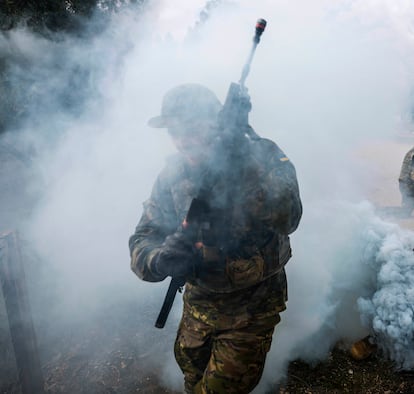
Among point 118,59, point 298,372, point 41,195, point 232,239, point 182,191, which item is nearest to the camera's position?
point 232,239

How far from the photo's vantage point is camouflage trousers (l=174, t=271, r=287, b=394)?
2.32m

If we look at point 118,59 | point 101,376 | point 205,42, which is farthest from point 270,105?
point 101,376

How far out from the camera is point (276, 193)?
6.88 ft

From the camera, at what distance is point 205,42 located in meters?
5.00

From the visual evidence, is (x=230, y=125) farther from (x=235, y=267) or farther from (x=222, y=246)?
(x=235, y=267)

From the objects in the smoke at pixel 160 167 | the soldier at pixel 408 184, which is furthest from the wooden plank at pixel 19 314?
the soldier at pixel 408 184

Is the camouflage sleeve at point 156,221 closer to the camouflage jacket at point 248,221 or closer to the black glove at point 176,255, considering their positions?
the camouflage jacket at point 248,221

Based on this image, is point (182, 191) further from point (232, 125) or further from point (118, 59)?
point (118, 59)

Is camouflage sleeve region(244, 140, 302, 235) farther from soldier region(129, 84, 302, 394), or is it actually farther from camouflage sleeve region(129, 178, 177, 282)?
camouflage sleeve region(129, 178, 177, 282)

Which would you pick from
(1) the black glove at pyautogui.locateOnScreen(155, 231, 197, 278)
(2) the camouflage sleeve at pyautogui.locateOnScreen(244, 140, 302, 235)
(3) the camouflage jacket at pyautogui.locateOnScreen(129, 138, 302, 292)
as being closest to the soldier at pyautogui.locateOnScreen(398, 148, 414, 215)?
(3) the camouflage jacket at pyautogui.locateOnScreen(129, 138, 302, 292)

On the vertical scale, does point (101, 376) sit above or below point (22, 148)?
below

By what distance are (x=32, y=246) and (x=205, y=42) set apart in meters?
3.42

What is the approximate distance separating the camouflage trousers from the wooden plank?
138 centimetres

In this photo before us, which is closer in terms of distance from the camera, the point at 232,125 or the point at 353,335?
the point at 232,125
